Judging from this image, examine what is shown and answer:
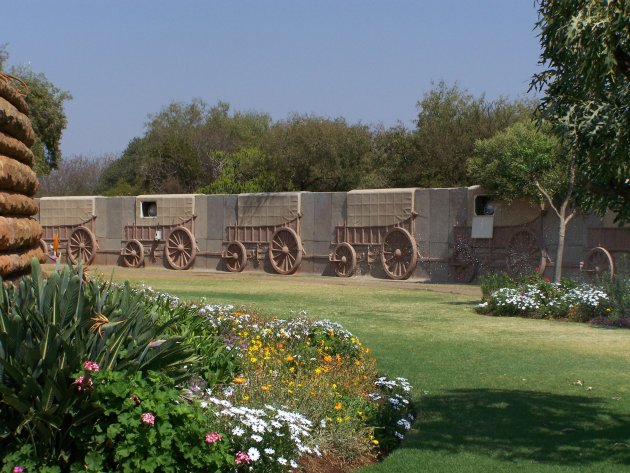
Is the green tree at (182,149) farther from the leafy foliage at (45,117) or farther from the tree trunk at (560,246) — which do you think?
the tree trunk at (560,246)

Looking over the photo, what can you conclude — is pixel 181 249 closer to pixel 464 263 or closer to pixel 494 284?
pixel 464 263

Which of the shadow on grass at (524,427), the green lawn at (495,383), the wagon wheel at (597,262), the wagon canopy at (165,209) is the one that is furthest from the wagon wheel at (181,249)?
the shadow on grass at (524,427)

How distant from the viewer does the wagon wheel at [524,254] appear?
2458cm

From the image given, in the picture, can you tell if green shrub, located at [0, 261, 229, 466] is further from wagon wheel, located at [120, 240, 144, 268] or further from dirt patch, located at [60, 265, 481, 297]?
wagon wheel, located at [120, 240, 144, 268]

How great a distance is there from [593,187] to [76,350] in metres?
4.30

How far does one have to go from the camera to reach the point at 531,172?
78.0 feet

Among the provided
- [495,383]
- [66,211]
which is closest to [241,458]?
[495,383]

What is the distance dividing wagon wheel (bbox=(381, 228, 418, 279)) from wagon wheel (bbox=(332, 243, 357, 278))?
3.34 ft

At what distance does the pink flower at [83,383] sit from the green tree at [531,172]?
17977 mm

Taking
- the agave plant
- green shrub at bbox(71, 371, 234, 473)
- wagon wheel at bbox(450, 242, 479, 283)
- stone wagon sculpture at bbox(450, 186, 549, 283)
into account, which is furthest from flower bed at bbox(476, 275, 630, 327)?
green shrub at bbox(71, 371, 234, 473)

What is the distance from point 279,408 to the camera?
→ 6.94 meters

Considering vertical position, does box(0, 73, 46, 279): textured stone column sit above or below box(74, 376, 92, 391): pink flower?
above

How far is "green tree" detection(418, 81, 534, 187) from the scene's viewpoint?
37.0 meters

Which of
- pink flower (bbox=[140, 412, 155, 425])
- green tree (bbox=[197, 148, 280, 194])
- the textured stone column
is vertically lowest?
pink flower (bbox=[140, 412, 155, 425])
